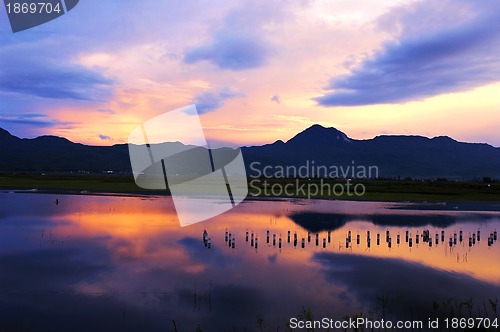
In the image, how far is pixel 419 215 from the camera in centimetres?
4659

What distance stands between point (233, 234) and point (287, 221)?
9.50 m

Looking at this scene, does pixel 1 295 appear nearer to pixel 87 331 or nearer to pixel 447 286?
pixel 87 331

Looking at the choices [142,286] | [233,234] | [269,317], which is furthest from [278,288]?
[233,234]

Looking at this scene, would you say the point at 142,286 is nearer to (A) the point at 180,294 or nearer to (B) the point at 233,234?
(A) the point at 180,294

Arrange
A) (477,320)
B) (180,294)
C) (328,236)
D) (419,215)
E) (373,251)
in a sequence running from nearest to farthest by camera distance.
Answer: (477,320) < (180,294) < (373,251) < (328,236) < (419,215)

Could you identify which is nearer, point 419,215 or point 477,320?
point 477,320

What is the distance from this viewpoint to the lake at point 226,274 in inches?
575

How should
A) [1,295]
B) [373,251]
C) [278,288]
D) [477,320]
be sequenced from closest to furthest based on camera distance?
[477,320] → [1,295] → [278,288] → [373,251]

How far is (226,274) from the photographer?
2034cm

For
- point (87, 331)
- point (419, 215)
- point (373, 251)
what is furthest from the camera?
point (419, 215)

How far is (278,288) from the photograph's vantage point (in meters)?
18.1

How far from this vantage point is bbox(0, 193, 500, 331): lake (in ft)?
47.9

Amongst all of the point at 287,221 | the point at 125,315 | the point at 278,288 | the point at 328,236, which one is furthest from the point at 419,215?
the point at 125,315

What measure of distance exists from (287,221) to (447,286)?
72.5 ft
